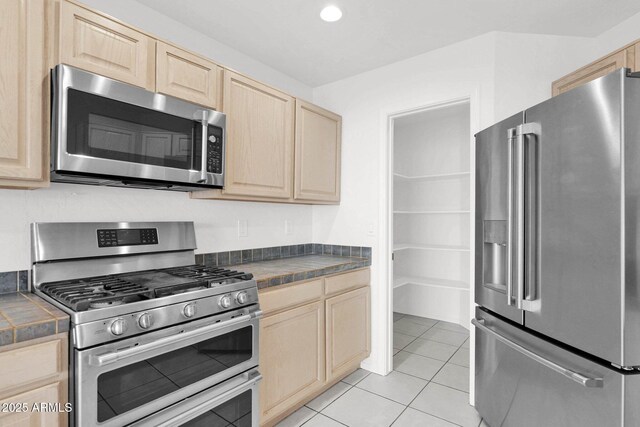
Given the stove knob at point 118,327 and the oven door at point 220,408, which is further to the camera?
the oven door at point 220,408

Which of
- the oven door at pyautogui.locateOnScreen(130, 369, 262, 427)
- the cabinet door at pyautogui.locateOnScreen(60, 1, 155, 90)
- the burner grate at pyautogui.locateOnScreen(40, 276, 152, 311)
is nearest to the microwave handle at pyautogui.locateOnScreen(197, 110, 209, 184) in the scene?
the cabinet door at pyautogui.locateOnScreen(60, 1, 155, 90)

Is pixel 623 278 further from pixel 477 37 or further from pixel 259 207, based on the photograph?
pixel 259 207

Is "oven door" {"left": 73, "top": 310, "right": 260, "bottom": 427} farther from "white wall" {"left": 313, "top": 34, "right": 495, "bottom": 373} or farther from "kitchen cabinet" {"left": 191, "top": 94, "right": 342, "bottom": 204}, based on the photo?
"white wall" {"left": 313, "top": 34, "right": 495, "bottom": 373}

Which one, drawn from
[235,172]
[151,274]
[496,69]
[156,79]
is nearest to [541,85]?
[496,69]

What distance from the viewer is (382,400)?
234cm

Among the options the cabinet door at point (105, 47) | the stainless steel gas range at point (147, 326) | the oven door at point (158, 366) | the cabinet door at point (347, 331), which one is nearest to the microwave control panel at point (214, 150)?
the cabinet door at point (105, 47)

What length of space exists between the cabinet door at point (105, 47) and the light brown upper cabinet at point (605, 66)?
2466 millimetres

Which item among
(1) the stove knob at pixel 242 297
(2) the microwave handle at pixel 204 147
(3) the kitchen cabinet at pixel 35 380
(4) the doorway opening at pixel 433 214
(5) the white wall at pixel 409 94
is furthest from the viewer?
(4) the doorway opening at pixel 433 214

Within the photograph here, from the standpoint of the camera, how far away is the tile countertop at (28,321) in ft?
3.51

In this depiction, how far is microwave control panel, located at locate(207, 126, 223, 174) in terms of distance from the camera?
1.92m

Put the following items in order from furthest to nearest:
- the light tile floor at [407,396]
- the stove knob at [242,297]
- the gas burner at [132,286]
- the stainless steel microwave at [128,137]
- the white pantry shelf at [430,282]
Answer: the white pantry shelf at [430,282], the light tile floor at [407,396], the stove knob at [242,297], the stainless steel microwave at [128,137], the gas burner at [132,286]

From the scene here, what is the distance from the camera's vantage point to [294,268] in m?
2.29

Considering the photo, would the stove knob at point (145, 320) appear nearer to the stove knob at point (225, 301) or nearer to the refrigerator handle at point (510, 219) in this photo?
the stove knob at point (225, 301)

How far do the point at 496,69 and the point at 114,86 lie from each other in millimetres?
2290
